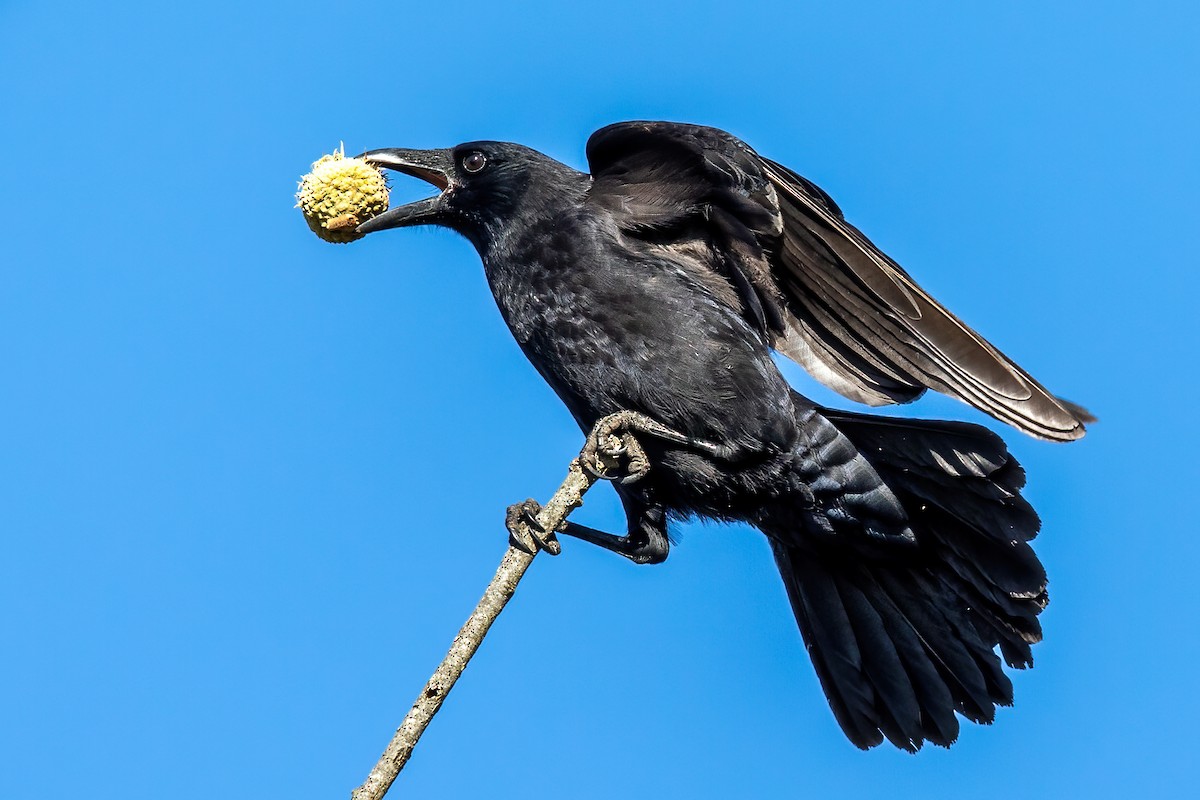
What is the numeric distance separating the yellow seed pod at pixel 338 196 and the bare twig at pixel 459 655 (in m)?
1.79

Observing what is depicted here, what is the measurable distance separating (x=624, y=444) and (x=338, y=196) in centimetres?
155

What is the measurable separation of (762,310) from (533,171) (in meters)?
1.18

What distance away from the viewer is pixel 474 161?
240 inches

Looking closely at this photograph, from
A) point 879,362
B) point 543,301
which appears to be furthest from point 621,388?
point 879,362

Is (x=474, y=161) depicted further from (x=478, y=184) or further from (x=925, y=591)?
(x=925, y=591)

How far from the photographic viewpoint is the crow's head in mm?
5859

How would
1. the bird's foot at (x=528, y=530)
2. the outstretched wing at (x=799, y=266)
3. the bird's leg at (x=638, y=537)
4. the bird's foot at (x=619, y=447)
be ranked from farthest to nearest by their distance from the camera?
the bird's leg at (x=638, y=537) → the outstretched wing at (x=799, y=266) → the bird's foot at (x=619, y=447) → the bird's foot at (x=528, y=530)

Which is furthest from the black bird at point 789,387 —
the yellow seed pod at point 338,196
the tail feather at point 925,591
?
the yellow seed pod at point 338,196

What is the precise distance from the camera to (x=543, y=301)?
550 centimetres

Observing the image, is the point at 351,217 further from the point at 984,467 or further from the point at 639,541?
the point at 984,467

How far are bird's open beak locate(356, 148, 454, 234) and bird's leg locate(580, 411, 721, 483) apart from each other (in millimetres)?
1350

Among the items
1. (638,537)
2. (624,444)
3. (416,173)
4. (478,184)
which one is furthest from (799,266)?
(416,173)

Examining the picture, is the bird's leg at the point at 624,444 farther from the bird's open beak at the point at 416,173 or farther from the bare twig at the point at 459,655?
the bird's open beak at the point at 416,173

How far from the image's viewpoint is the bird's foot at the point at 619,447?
189 inches
